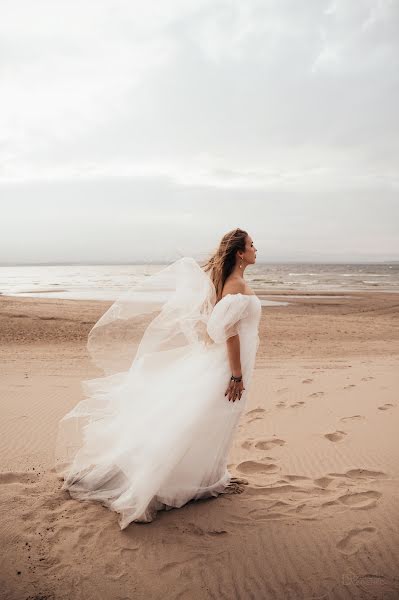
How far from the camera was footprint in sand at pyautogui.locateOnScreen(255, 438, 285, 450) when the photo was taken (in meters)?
5.55

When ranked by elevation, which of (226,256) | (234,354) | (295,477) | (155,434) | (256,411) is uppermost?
(226,256)

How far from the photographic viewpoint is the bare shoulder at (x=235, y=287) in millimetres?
3799

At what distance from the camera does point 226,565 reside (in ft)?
10.6

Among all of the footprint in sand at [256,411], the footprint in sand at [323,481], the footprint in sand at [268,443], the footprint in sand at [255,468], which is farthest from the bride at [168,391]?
the footprint in sand at [256,411]

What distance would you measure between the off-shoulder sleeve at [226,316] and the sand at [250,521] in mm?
1541

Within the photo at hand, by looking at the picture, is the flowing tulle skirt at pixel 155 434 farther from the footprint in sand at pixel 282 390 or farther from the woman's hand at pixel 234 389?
the footprint in sand at pixel 282 390

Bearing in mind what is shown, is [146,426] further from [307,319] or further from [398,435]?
[307,319]

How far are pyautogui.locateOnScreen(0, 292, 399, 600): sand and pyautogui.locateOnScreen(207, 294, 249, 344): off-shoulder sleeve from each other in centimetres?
154

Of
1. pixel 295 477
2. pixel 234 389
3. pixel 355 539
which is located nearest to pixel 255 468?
pixel 295 477

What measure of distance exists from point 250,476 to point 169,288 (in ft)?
7.12

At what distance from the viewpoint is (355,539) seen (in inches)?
138

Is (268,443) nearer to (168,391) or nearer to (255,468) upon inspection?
(255,468)

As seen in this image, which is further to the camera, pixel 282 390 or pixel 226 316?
pixel 282 390

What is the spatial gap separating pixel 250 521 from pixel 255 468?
1.18 meters
